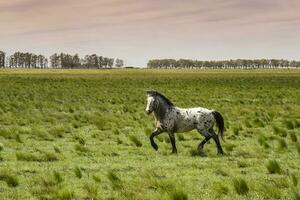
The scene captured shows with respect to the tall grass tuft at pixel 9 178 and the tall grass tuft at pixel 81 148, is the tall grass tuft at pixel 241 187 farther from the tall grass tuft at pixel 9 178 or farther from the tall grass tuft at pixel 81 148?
the tall grass tuft at pixel 81 148

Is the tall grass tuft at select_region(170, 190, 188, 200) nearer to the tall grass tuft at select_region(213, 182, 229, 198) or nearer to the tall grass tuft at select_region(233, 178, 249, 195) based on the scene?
the tall grass tuft at select_region(213, 182, 229, 198)

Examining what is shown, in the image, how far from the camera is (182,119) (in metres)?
13.9

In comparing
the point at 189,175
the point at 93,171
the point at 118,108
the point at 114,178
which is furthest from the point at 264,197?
the point at 118,108

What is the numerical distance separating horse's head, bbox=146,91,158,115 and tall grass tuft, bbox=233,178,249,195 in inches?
181

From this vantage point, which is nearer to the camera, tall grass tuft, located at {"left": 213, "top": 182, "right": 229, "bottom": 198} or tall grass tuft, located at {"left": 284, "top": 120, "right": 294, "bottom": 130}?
tall grass tuft, located at {"left": 213, "top": 182, "right": 229, "bottom": 198}

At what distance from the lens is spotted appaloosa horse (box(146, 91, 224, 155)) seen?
537 inches

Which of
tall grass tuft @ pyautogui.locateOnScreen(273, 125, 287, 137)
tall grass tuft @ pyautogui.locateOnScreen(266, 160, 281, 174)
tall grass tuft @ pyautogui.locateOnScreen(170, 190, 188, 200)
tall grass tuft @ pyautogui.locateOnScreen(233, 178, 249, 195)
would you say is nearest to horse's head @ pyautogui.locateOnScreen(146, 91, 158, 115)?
tall grass tuft @ pyautogui.locateOnScreen(266, 160, 281, 174)

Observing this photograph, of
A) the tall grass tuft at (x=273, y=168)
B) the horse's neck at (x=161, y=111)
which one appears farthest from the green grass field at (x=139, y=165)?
the horse's neck at (x=161, y=111)

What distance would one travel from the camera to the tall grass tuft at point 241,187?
9.38 m

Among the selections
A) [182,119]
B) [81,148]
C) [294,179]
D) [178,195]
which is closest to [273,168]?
[294,179]

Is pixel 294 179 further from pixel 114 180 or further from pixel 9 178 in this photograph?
pixel 9 178

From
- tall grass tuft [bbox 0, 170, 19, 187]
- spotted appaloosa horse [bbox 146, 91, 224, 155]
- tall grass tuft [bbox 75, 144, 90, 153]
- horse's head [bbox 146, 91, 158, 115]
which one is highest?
horse's head [bbox 146, 91, 158, 115]

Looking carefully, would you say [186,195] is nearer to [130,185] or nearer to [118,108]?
[130,185]

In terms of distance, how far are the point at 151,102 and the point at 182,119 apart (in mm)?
939
